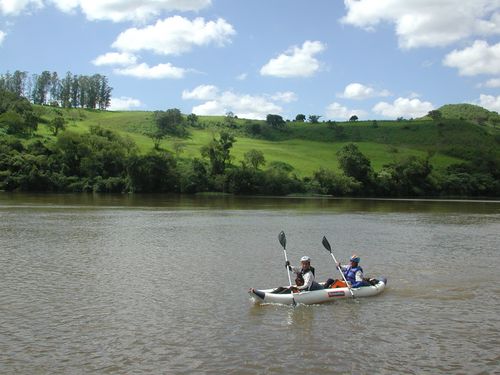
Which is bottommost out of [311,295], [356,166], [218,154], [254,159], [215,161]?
[311,295]

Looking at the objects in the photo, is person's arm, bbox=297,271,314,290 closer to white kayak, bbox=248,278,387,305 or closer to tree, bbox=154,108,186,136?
white kayak, bbox=248,278,387,305

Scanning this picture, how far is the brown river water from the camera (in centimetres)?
1588

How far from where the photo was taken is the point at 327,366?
15.6m

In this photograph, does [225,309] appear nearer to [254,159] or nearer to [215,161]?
[215,161]

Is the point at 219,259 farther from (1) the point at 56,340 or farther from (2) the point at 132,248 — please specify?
(1) the point at 56,340

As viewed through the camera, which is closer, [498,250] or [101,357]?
[101,357]

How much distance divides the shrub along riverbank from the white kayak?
340ft

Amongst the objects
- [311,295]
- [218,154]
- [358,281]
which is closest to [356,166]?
[218,154]

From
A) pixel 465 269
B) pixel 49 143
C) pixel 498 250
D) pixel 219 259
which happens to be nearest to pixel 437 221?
pixel 498 250

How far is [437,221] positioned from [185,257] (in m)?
41.5

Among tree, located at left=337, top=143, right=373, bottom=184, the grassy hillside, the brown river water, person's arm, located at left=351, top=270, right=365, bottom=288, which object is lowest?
the brown river water

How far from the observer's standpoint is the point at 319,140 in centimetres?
19062

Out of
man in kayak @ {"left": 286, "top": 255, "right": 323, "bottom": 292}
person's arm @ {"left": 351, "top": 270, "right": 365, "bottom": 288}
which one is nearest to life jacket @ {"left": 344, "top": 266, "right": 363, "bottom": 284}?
person's arm @ {"left": 351, "top": 270, "right": 365, "bottom": 288}

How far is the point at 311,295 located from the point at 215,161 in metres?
113
